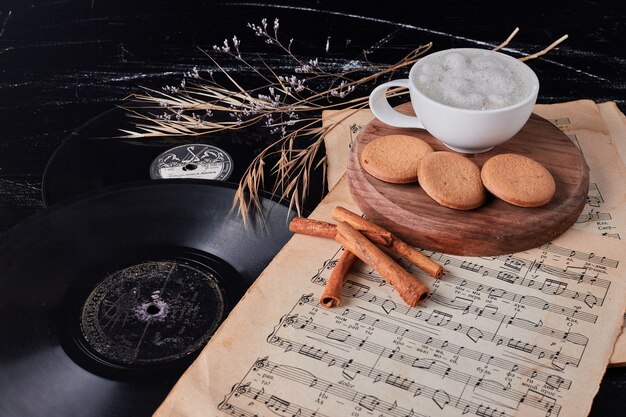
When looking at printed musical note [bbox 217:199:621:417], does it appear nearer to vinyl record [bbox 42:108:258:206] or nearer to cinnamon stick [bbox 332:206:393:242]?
cinnamon stick [bbox 332:206:393:242]

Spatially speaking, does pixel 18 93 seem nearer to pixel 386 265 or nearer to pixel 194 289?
pixel 194 289

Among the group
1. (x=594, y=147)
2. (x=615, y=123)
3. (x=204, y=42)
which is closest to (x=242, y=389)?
(x=594, y=147)

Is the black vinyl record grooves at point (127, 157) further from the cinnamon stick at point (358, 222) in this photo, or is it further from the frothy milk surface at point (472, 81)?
the frothy milk surface at point (472, 81)

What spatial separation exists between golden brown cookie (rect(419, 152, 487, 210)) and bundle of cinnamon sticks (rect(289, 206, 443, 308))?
97 millimetres

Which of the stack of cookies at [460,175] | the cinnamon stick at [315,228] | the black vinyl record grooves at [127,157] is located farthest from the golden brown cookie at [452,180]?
the black vinyl record grooves at [127,157]

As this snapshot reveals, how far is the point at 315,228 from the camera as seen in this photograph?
124cm

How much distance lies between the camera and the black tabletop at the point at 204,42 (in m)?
1.62

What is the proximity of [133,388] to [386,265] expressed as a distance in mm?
401

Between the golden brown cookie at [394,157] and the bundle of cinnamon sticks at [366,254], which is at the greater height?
the golden brown cookie at [394,157]

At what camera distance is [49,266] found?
122 cm

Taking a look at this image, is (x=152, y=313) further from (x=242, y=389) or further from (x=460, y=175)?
(x=460, y=175)

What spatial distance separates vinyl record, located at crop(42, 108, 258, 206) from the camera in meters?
1.41

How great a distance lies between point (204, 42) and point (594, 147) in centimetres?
92

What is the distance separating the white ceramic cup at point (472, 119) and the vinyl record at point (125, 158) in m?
0.33
